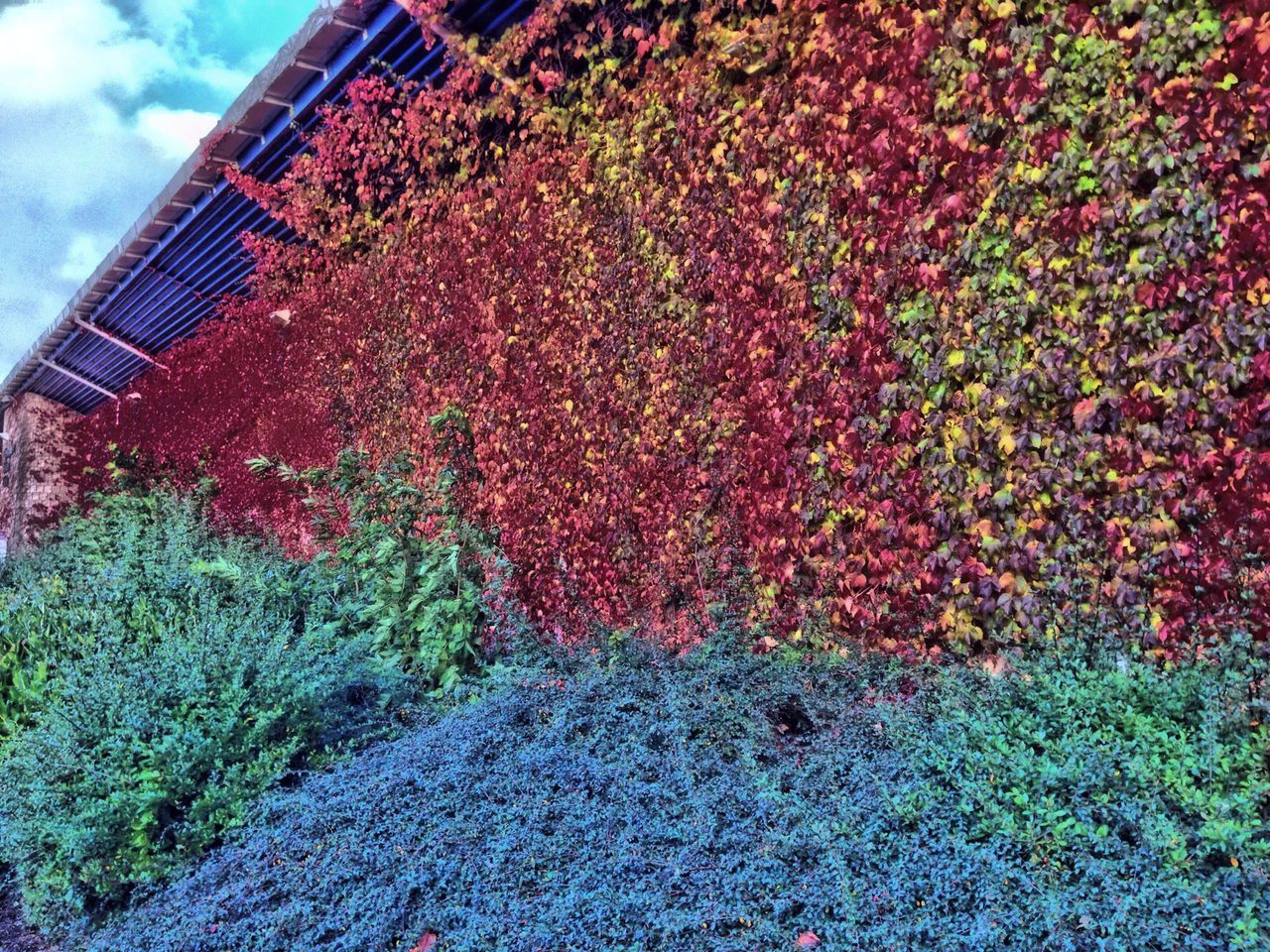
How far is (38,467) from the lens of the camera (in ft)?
67.5

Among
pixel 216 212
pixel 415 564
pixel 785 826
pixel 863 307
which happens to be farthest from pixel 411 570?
pixel 216 212

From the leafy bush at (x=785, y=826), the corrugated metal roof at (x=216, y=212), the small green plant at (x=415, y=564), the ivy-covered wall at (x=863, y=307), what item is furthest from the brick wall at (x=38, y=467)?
the leafy bush at (x=785, y=826)

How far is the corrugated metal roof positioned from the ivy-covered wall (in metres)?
0.36

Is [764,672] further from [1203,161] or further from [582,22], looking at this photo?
[582,22]

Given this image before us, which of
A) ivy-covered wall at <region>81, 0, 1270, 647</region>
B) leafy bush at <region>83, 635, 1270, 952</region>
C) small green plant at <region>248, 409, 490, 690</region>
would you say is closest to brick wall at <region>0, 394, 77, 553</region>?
small green plant at <region>248, 409, 490, 690</region>

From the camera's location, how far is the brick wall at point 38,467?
65.6ft

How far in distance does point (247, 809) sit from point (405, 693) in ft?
4.51

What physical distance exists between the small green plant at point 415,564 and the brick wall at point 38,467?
1623 cm

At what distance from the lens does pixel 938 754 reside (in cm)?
273

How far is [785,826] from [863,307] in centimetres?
189

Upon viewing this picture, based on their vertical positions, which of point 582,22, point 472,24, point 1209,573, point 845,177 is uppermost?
point 472,24

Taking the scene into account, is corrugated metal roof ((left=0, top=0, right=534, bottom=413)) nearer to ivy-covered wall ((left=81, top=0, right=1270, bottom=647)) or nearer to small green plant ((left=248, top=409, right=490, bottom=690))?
ivy-covered wall ((left=81, top=0, right=1270, bottom=647))

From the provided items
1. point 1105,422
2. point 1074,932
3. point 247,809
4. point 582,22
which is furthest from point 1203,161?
point 247,809

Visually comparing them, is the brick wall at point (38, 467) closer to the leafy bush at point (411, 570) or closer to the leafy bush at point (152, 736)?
the leafy bush at point (411, 570)
